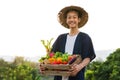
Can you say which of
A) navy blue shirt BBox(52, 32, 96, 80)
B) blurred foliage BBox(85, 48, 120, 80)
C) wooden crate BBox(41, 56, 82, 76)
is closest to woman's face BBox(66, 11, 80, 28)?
navy blue shirt BBox(52, 32, 96, 80)

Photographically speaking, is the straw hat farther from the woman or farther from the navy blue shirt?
the navy blue shirt

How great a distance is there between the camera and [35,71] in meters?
81.6

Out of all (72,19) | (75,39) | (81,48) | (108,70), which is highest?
(72,19)

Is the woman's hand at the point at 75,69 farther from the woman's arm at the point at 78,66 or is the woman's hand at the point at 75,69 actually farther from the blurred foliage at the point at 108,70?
the blurred foliage at the point at 108,70

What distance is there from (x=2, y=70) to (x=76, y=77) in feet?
251

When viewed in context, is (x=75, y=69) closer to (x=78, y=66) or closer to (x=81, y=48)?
(x=78, y=66)

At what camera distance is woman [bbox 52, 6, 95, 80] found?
744 centimetres

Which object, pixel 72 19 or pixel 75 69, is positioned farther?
pixel 72 19

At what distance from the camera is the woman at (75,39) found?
744 centimetres

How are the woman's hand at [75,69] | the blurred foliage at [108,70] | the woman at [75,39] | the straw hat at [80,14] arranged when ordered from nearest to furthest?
the woman's hand at [75,69]
the woman at [75,39]
the straw hat at [80,14]
the blurred foliage at [108,70]

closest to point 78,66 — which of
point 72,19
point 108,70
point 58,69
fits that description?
point 58,69

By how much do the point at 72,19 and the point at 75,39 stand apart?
313 mm

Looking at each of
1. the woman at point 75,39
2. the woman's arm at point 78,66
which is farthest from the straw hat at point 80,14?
the woman's arm at point 78,66

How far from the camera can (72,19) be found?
7555 mm
